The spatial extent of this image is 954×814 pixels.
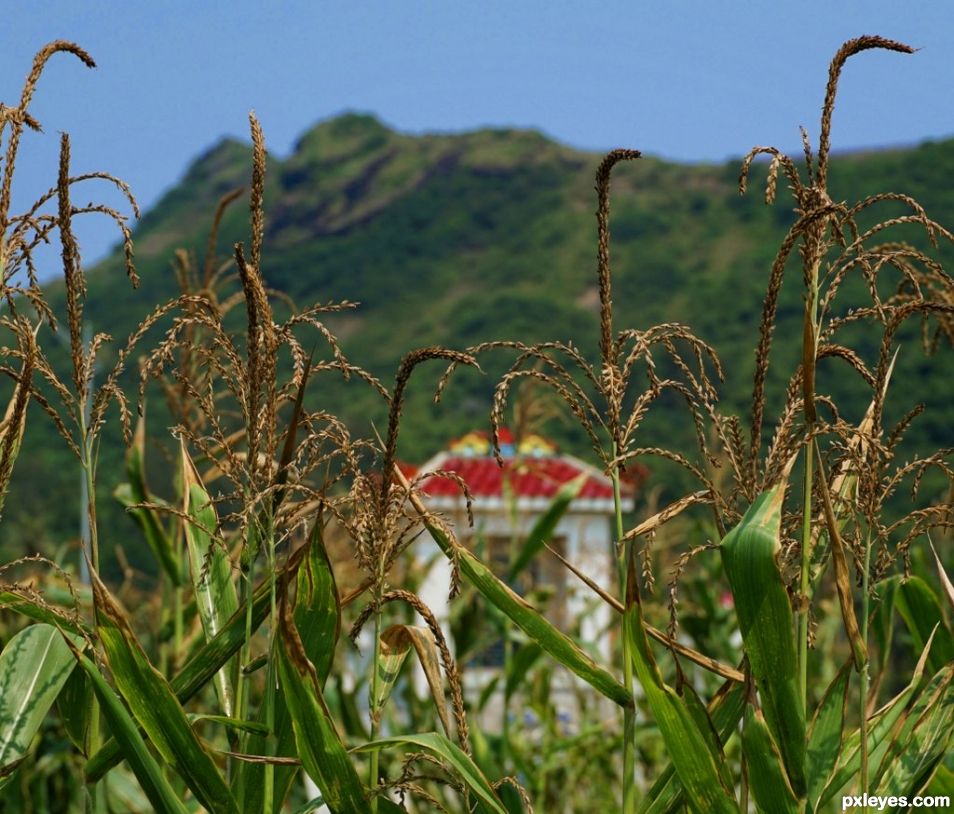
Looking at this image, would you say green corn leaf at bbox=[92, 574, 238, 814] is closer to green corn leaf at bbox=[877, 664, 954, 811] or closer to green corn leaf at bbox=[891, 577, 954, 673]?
green corn leaf at bbox=[877, 664, 954, 811]

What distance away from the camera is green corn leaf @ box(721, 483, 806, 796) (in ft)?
5.22

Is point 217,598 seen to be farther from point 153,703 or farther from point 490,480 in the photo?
point 490,480

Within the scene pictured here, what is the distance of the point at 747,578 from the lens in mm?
1616

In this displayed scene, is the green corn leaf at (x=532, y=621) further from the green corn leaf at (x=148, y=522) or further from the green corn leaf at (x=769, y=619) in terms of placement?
the green corn leaf at (x=148, y=522)

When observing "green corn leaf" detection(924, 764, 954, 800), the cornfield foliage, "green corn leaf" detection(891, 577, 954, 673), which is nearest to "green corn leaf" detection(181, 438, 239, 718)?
the cornfield foliage

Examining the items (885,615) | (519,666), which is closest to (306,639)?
(885,615)

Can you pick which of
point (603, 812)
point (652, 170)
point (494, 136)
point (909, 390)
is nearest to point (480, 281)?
point (652, 170)

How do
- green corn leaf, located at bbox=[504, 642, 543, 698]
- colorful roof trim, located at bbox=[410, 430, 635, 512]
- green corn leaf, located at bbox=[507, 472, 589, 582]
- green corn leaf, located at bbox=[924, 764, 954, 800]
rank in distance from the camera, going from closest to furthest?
green corn leaf, located at bbox=[924, 764, 954, 800]
green corn leaf, located at bbox=[507, 472, 589, 582]
green corn leaf, located at bbox=[504, 642, 543, 698]
colorful roof trim, located at bbox=[410, 430, 635, 512]

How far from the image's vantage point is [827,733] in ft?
6.17

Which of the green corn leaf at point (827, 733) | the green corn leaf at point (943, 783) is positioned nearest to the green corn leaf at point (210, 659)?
the green corn leaf at point (827, 733)

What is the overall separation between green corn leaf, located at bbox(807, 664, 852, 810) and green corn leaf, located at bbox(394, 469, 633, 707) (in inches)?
11.2

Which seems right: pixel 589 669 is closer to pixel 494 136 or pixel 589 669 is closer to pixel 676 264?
pixel 676 264

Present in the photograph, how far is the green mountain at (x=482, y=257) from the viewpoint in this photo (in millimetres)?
44094

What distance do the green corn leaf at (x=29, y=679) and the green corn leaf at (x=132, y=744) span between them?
226 mm
